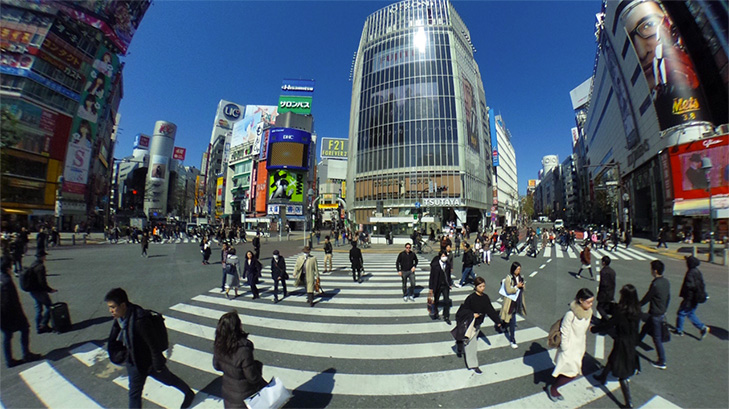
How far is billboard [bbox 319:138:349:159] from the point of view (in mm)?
88312

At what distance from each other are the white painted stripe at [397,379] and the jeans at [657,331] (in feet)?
5.22

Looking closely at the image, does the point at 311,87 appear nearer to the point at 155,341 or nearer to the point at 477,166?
the point at 477,166

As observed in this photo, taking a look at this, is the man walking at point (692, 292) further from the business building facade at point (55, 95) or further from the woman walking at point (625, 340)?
the business building facade at point (55, 95)

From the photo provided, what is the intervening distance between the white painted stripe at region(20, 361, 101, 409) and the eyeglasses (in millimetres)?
43630

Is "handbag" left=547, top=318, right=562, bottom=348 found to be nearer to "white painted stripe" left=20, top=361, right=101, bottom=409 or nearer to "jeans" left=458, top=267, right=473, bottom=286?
"white painted stripe" left=20, top=361, right=101, bottom=409

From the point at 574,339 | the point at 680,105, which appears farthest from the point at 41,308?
the point at 680,105

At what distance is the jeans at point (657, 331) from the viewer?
13.5ft

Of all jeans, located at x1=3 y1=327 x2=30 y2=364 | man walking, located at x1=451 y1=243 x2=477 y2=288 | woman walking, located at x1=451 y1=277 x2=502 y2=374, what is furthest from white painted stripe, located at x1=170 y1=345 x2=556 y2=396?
man walking, located at x1=451 y1=243 x2=477 y2=288

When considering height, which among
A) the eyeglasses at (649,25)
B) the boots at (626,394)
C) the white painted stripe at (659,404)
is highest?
the eyeglasses at (649,25)

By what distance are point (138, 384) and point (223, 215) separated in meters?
91.6

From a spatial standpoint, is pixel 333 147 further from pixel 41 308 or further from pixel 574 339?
pixel 574 339

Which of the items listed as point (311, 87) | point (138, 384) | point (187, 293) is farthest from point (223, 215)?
point (138, 384)

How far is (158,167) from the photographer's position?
9281cm

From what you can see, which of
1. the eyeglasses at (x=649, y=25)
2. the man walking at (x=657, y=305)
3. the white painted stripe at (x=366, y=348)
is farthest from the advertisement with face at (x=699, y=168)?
the white painted stripe at (x=366, y=348)
